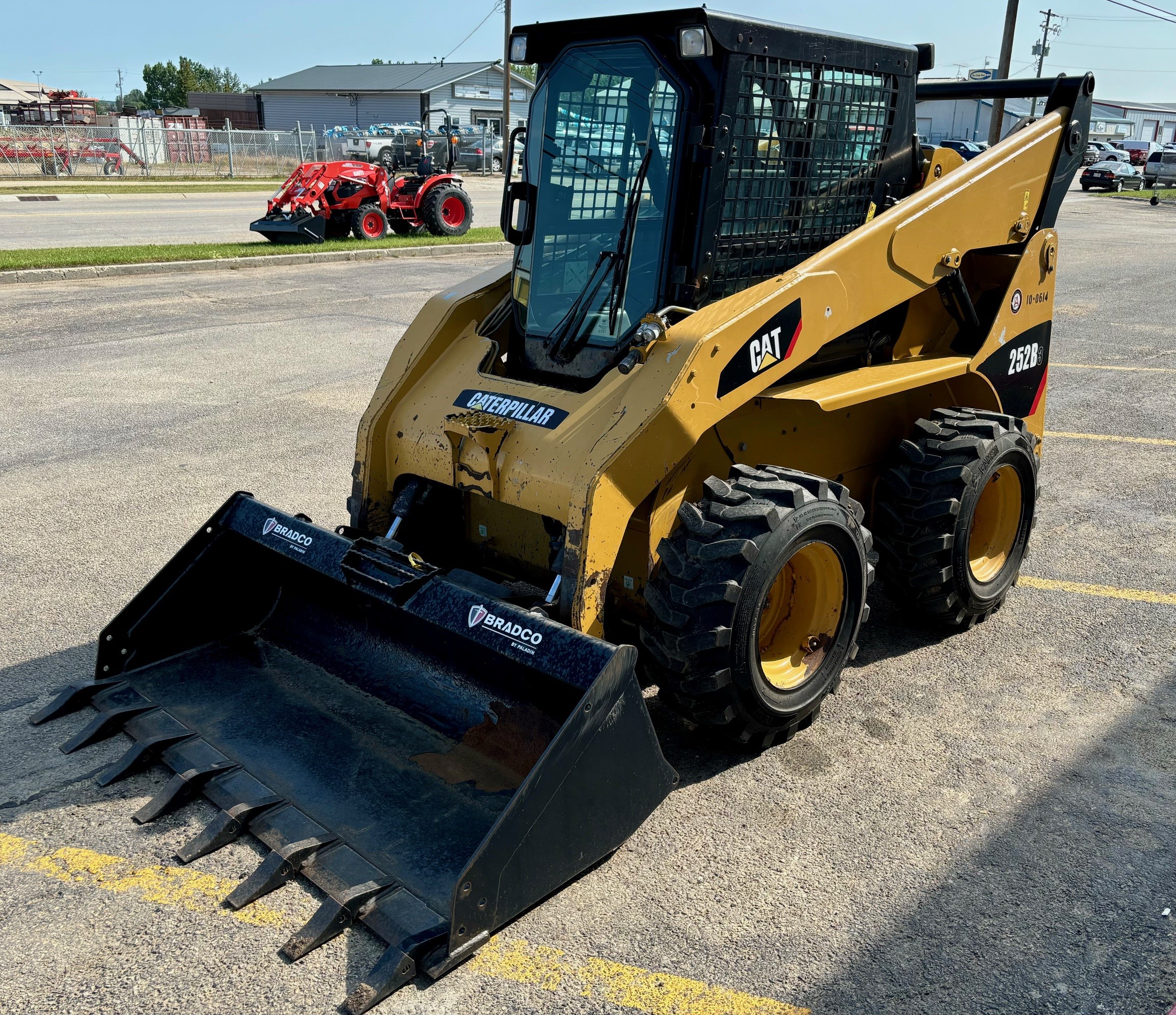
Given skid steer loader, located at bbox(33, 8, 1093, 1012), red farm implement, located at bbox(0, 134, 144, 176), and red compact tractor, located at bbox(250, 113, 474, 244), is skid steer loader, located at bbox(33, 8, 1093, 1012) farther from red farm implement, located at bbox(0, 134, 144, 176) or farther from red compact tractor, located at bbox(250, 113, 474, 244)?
red farm implement, located at bbox(0, 134, 144, 176)

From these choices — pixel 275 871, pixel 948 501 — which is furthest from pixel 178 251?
pixel 275 871

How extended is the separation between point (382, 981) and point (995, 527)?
150 inches

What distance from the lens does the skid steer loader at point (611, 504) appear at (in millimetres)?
3441

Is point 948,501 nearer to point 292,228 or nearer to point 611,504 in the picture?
point 611,504

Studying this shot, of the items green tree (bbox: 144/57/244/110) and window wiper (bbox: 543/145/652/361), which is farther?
green tree (bbox: 144/57/244/110)

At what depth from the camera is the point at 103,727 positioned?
160 inches

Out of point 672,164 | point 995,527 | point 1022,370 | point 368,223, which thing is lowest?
point 995,527

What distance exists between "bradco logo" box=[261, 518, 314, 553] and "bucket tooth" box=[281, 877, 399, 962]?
1.51 m

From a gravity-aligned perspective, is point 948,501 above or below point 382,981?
above

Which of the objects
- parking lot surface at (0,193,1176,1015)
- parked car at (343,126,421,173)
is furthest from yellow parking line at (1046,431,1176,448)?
parked car at (343,126,421,173)

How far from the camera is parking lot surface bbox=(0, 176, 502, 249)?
1858 centimetres

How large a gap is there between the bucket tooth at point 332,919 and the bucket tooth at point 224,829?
48 centimetres

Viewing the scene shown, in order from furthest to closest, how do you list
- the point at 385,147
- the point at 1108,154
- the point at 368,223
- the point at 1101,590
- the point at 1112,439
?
1. the point at 1108,154
2. the point at 385,147
3. the point at 368,223
4. the point at 1112,439
5. the point at 1101,590

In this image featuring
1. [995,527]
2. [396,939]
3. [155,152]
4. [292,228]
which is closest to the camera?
[396,939]
